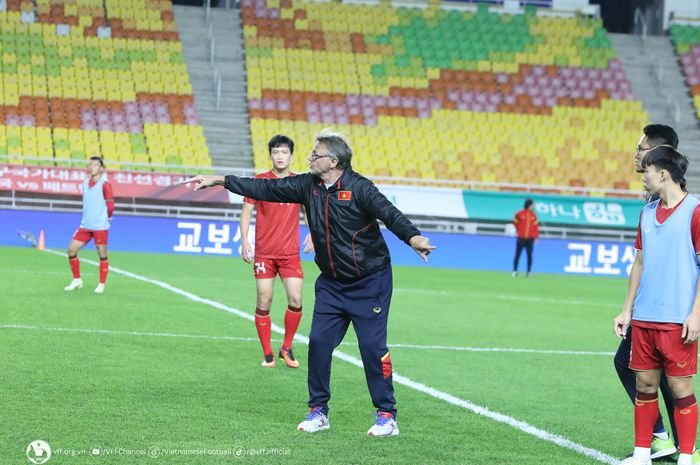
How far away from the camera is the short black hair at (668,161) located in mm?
6152

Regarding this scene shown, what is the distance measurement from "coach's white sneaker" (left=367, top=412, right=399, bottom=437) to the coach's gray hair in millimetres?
1665

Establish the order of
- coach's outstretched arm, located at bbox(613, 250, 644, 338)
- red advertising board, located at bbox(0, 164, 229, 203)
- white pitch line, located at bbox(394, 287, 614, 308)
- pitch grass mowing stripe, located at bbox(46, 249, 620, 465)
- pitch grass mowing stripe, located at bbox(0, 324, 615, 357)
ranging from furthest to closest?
red advertising board, located at bbox(0, 164, 229, 203), white pitch line, located at bbox(394, 287, 614, 308), pitch grass mowing stripe, located at bbox(0, 324, 615, 357), pitch grass mowing stripe, located at bbox(46, 249, 620, 465), coach's outstretched arm, located at bbox(613, 250, 644, 338)

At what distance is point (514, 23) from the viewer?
41.1 meters

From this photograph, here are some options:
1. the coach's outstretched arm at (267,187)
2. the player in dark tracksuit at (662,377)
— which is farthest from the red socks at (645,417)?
the coach's outstretched arm at (267,187)

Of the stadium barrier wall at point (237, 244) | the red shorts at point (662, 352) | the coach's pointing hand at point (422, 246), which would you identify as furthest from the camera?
the stadium barrier wall at point (237, 244)

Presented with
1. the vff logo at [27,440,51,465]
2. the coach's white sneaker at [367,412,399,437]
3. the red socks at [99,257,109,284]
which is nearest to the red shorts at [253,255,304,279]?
the coach's white sneaker at [367,412,399,437]

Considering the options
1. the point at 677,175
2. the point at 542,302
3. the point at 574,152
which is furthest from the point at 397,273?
the point at 677,175

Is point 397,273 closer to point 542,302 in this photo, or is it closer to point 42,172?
point 542,302

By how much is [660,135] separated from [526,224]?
19853mm

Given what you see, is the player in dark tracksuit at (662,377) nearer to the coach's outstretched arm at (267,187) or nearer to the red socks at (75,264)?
the coach's outstretched arm at (267,187)

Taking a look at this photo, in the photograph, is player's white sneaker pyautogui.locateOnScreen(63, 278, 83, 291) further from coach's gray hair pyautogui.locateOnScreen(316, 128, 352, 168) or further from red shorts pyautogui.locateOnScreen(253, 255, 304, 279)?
coach's gray hair pyautogui.locateOnScreen(316, 128, 352, 168)

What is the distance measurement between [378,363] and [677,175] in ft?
7.52

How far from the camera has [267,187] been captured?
7.45 metres

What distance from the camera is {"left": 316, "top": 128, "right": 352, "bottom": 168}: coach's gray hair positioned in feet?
23.4
